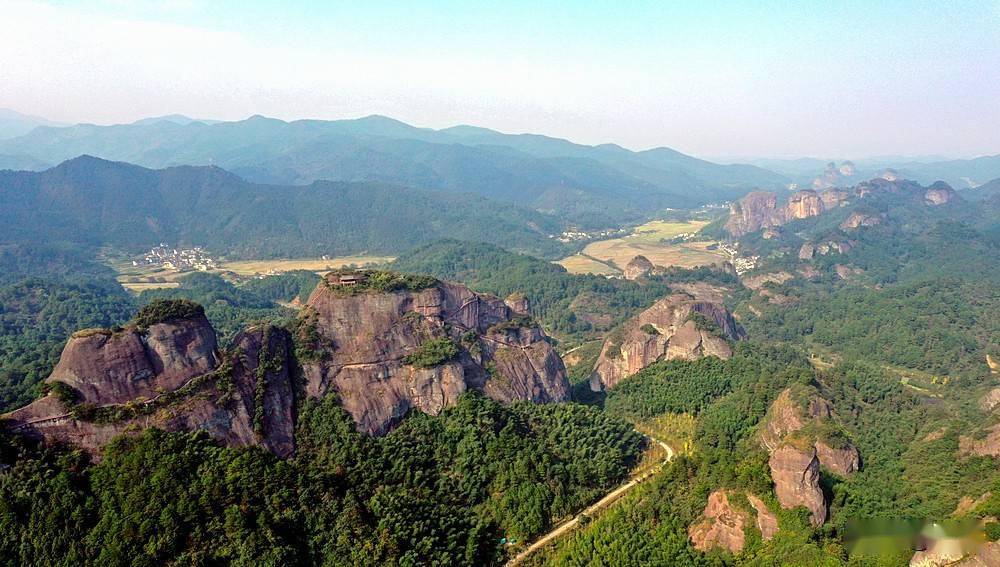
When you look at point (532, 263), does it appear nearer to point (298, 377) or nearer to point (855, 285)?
point (855, 285)

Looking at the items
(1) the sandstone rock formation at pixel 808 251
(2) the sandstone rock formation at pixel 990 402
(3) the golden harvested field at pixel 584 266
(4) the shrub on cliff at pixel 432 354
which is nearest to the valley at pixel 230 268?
(3) the golden harvested field at pixel 584 266

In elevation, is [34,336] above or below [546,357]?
below

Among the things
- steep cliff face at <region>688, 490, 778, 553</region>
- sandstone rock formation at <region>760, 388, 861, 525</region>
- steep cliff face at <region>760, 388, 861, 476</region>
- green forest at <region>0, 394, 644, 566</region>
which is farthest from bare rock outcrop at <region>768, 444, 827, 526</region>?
green forest at <region>0, 394, 644, 566</region>

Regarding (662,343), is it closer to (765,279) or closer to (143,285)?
(765,279)

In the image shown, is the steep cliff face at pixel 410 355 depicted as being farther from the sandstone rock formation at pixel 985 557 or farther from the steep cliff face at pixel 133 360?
the sandstone rock formation at pixel 985 557

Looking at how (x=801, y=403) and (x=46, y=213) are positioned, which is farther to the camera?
(x=46, y=213)

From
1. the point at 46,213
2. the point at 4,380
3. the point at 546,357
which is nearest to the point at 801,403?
the point at 546,357
